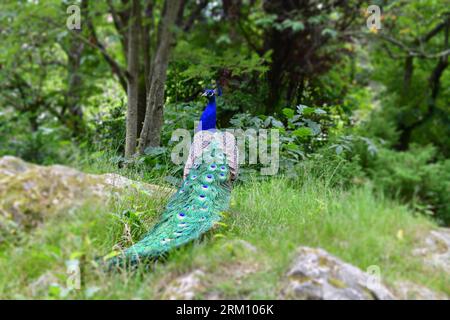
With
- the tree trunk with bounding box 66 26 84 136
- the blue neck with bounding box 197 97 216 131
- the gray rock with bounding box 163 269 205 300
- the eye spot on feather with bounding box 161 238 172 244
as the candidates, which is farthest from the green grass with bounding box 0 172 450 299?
the tree trunk with bounding box 66 26 84 136

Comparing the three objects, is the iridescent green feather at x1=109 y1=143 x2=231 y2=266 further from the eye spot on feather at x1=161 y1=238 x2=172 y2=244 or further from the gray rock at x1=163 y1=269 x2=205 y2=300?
the gray rock at x1=163 y1=269 x2=205 y2=300

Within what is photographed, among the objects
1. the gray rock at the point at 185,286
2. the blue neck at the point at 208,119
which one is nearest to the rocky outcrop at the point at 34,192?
the gray rock at the point at 185,286

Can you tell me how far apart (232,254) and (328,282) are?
67 cm

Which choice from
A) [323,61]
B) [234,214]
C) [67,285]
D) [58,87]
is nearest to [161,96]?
[234,214]

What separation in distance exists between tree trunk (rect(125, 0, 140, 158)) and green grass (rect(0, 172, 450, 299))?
2.56 meters

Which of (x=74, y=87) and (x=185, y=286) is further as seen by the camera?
(x=74, y=87)

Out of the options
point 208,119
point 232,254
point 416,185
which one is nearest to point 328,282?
point 232,254

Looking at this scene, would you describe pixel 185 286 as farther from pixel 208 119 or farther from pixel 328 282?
pixel 208 119

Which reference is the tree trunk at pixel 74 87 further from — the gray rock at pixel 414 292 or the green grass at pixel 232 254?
the gray rock at pixel 414 292

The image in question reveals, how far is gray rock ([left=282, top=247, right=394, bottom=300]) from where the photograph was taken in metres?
3.21

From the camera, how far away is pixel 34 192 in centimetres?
372

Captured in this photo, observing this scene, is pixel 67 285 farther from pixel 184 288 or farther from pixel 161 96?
pixel 161 96

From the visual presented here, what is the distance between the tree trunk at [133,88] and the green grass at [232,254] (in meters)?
2.56
